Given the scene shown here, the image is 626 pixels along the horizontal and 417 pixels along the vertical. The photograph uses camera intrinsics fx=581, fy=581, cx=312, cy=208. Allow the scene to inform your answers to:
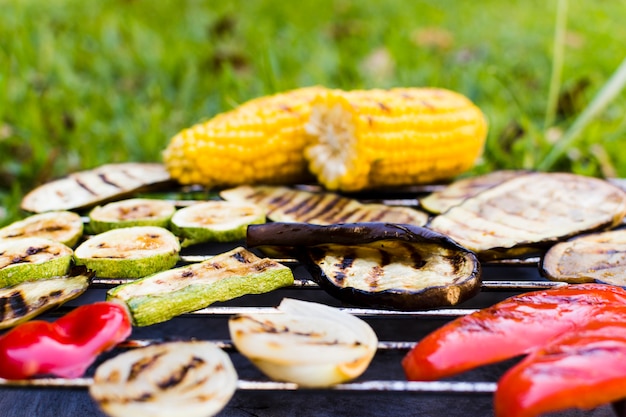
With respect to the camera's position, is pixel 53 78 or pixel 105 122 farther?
pixel 53 78

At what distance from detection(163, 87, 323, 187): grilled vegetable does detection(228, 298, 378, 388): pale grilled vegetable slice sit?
4.41 ft

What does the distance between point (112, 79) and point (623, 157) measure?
4.03m

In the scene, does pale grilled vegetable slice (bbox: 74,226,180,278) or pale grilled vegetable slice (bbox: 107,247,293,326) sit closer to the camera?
pale grilled vegetable slice (bbox: 107,247,293,326)

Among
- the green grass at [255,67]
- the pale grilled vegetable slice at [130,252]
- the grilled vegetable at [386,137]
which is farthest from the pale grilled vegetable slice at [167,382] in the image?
the green grass at [255,67]

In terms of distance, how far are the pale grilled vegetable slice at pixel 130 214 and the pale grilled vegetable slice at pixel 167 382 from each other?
3.21 ft

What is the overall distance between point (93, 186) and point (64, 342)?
1433mm

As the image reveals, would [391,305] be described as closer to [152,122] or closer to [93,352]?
[93,352]

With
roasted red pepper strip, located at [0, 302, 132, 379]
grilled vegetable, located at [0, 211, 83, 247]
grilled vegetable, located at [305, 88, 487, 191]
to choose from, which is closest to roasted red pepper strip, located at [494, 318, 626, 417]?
roasted red pepper strip, located at [0, 302, 132, 379]

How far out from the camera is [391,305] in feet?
5.80

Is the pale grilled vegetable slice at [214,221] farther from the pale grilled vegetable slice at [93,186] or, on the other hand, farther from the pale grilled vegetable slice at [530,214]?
the pale grilled vegetable slice at [530,214]

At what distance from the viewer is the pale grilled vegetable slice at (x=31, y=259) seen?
1935mm

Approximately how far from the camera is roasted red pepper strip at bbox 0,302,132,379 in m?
1.52

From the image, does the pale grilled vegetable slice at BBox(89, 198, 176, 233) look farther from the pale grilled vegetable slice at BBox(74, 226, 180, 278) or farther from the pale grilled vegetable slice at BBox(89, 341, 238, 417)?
the pale grilled vegetable slice at BBox(89, 341, 238, 417)

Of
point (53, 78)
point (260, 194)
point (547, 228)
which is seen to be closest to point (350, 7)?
point (53, 78)
